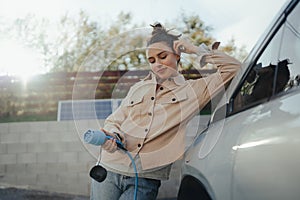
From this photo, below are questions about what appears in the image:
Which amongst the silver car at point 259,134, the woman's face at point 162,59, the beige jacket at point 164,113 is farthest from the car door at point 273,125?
the woman's face at point 162,59

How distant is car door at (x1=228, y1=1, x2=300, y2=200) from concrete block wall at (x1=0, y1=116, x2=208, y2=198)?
4.16m

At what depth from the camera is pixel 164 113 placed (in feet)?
4.93

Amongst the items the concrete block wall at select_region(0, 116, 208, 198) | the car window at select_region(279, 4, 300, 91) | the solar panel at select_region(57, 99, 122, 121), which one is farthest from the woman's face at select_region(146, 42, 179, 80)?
the concrete block wall at select_region(0, 116, 208, 198)

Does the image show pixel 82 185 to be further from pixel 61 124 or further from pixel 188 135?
pixel 188 135

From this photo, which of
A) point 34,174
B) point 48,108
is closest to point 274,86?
point 34,174

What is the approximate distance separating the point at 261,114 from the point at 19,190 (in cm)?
490

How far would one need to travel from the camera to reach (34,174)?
5398 mm

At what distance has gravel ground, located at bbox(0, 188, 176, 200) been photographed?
4984 millimetres

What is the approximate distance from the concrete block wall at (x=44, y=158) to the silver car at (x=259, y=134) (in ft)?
12.5

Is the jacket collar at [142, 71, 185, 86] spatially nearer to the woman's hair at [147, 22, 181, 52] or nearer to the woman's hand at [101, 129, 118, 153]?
the woman's hair at [147, 22, 181, 52]

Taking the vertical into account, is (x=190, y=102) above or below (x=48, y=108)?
above

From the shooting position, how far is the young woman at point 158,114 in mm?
1506

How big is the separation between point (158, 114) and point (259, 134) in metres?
0.60

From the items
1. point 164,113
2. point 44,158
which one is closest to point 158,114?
point 164,113
